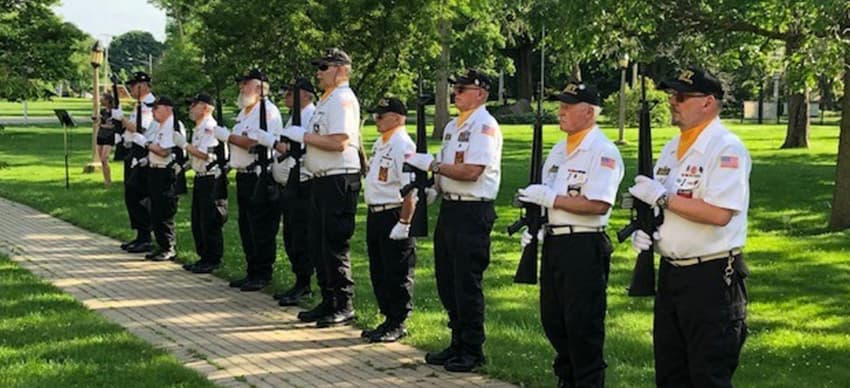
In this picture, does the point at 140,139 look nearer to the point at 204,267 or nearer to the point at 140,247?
the point at 140,247

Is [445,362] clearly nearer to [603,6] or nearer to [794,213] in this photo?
[603,6]

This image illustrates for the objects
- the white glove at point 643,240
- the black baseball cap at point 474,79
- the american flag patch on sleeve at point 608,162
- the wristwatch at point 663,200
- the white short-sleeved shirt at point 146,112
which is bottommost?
the white glove at point 643,240

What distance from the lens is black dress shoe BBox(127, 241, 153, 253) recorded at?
12.0 m

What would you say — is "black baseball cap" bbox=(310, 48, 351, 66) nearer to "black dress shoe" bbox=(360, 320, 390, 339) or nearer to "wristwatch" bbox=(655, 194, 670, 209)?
"black dress shoe" bbox=(360, 320, 390, 339)

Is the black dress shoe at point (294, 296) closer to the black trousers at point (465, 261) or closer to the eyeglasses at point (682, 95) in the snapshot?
the black trousers at point (465, 261)

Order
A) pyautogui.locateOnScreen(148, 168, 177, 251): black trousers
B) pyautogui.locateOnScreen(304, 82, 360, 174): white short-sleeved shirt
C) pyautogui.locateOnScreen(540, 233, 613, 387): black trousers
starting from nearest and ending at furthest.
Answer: pyautogui.locateOnScreen(540, 233, 613, 387): black trousers → pyautogui.locateOnScreen(304, 82, 360, 174): white short-sleeved shirt → pyautogui.locateOnScreen(148, 168, 177, 251): black trousers

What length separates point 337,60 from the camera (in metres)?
7.76

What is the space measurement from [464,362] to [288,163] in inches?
127

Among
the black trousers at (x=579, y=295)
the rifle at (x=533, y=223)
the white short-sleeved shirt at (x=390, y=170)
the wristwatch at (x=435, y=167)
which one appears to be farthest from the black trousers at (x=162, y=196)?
the black trousers at (x=579, y=295)

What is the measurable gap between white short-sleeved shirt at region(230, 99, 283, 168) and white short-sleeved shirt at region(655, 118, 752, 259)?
17.2 ft

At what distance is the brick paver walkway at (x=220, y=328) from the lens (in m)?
6.70

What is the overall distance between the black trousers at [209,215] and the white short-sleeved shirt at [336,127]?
2.71m

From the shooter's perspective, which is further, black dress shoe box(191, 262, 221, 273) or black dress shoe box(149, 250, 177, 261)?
black dress shoe box(149, 250, 177, 261)

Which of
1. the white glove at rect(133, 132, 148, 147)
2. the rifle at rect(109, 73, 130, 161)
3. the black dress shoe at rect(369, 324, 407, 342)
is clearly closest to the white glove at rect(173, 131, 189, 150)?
the white glove at rect(133, 132, 148, 147)
